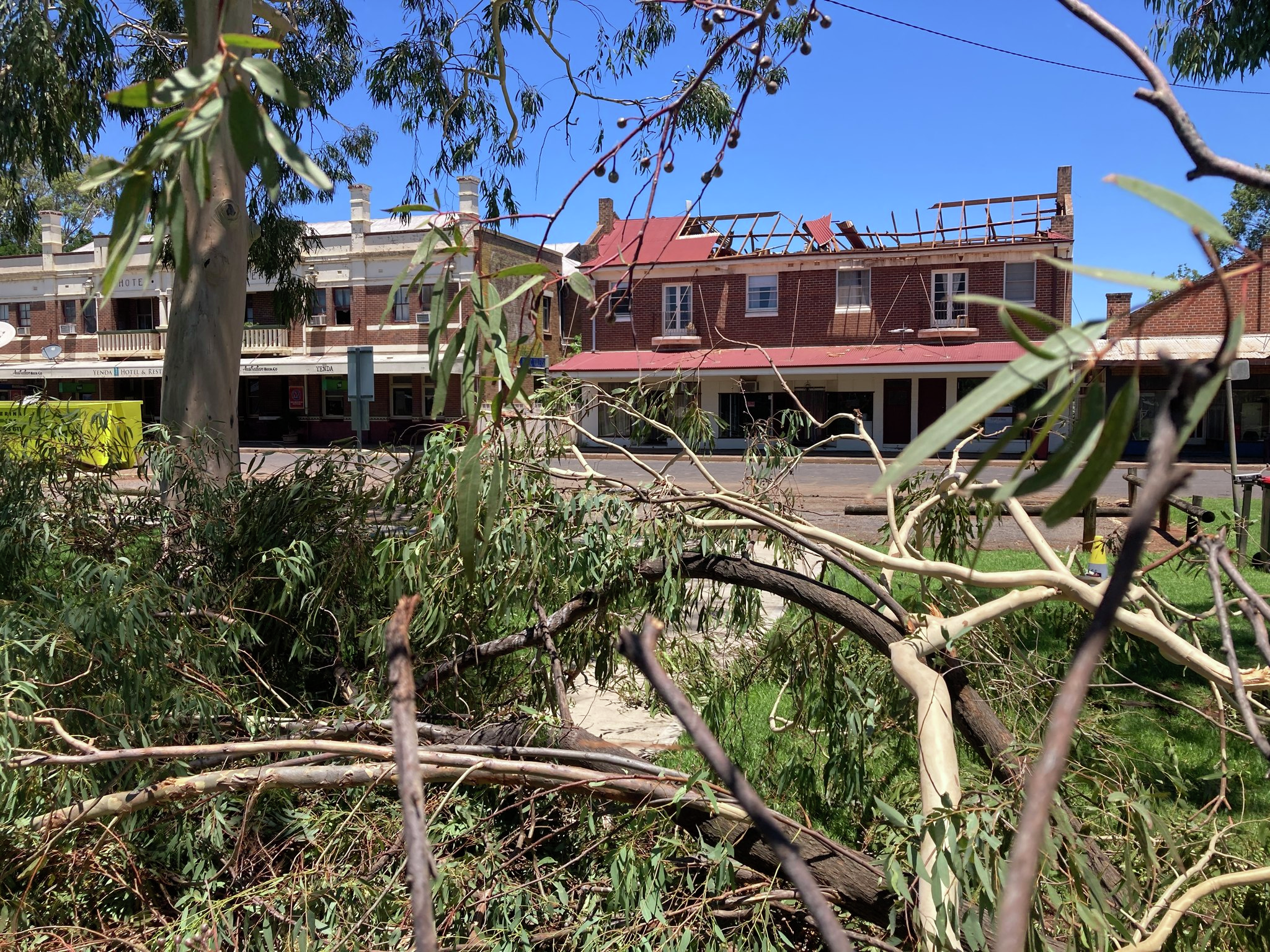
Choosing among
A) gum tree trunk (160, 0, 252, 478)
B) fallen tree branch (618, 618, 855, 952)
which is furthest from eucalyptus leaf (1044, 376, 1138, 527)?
gum tree trunk (160, 0, 252, 478)

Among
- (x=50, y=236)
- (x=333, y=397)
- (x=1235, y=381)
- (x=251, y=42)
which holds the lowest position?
(x=333, y=397)

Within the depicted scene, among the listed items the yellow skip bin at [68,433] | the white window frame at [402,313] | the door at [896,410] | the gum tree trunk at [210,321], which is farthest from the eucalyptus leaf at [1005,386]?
the white window frame at [402,313]

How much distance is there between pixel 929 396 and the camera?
1203 inches

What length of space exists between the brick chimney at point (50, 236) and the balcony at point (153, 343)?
11.8ft

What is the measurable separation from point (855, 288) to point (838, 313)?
933 millimetres

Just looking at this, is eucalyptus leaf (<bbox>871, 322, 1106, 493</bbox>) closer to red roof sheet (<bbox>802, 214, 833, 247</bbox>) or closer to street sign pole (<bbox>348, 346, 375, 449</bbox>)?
street sign pole (<bbox>348, 346, 375, 449</bbox>)

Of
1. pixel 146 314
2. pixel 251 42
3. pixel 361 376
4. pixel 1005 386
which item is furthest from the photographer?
pixel 146 314

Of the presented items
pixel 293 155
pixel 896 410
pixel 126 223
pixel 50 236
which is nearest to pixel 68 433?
pixel 126 223

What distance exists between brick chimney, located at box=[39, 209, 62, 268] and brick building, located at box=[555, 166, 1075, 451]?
71.2 feet

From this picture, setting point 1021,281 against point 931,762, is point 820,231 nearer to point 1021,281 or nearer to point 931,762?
point 1021,281

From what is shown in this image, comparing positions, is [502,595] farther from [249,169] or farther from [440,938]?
[249,169]

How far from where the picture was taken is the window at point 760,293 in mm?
31359

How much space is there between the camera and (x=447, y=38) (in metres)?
7.94

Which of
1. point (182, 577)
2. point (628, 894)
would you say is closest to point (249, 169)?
point (628, 894)
